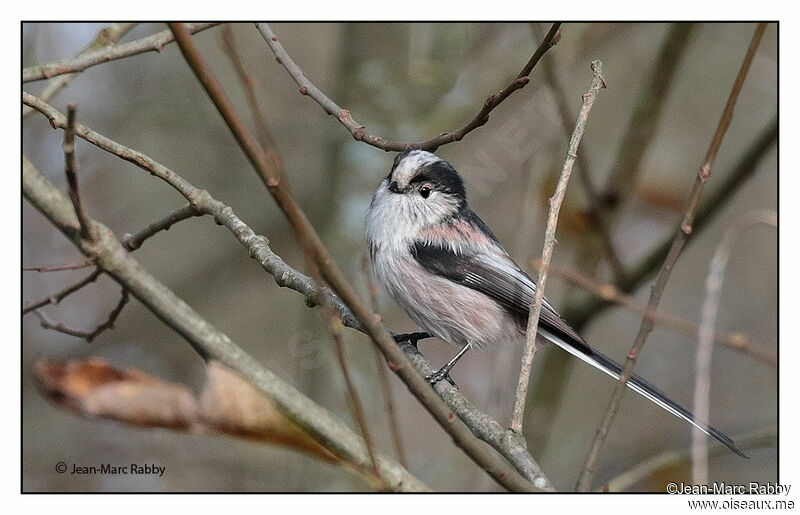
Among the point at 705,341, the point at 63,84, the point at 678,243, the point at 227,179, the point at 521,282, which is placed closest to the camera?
the point at 705,341

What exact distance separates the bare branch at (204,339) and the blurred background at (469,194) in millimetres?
1881

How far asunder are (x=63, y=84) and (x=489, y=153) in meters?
2.71

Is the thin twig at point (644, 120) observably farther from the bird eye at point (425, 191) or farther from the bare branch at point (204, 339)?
the bare branch at point (204, 339)

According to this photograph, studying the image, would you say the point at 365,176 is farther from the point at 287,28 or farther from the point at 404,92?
the point at 287,28

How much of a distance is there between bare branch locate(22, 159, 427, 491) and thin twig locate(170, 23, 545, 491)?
10.0 inches

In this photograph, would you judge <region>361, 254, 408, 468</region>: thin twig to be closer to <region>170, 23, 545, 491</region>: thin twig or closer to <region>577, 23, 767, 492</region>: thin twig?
<region>170, 23, 545, 491</region>: thin twig

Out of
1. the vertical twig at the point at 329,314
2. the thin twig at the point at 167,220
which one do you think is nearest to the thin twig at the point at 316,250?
the vertical twig at the point at 329,314

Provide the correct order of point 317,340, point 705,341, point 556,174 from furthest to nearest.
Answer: point 317,340 < point 556,174 < point 705,341

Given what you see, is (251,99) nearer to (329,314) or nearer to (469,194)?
(329,314)

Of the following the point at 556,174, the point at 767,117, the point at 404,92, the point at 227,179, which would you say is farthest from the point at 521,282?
the point at 227,179

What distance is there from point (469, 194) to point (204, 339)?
2794mm

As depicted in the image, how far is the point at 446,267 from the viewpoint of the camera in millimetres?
3066

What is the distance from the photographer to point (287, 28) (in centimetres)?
480

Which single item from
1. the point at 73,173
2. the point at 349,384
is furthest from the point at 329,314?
the point at 73,173
